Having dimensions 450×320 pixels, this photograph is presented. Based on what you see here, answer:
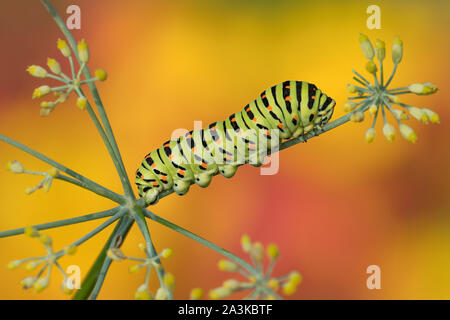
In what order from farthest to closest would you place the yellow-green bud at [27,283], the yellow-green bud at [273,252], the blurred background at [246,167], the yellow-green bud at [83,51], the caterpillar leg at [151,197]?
1. the blurred background at [246,167]
2. the caterpillar leg at [151,197]
3. the yellow-green bud at [83,51]
4. the yellow-green bud at [27,283]
5. the yellow-green bud at [273,252]

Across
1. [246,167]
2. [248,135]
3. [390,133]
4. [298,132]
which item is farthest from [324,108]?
[246,167]

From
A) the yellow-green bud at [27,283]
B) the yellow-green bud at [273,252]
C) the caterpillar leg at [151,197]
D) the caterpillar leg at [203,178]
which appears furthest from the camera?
the caterpillar leg at [203,178]

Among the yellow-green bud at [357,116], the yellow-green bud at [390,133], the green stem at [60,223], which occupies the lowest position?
the green stem at [60,223]

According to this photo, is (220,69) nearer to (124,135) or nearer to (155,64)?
(155,64)

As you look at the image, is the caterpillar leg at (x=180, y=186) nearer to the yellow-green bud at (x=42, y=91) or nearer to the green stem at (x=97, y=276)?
the green stem at (x=97, y=276)

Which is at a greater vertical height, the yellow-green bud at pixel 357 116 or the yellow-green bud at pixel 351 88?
the yellow-green bud at pixel 351 88

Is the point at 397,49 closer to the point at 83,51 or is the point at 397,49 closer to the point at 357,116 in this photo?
the point at 357,116

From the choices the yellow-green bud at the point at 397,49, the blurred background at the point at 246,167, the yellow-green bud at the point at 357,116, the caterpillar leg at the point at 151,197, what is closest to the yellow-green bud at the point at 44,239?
the caterpillar leg at the point at 151,197
